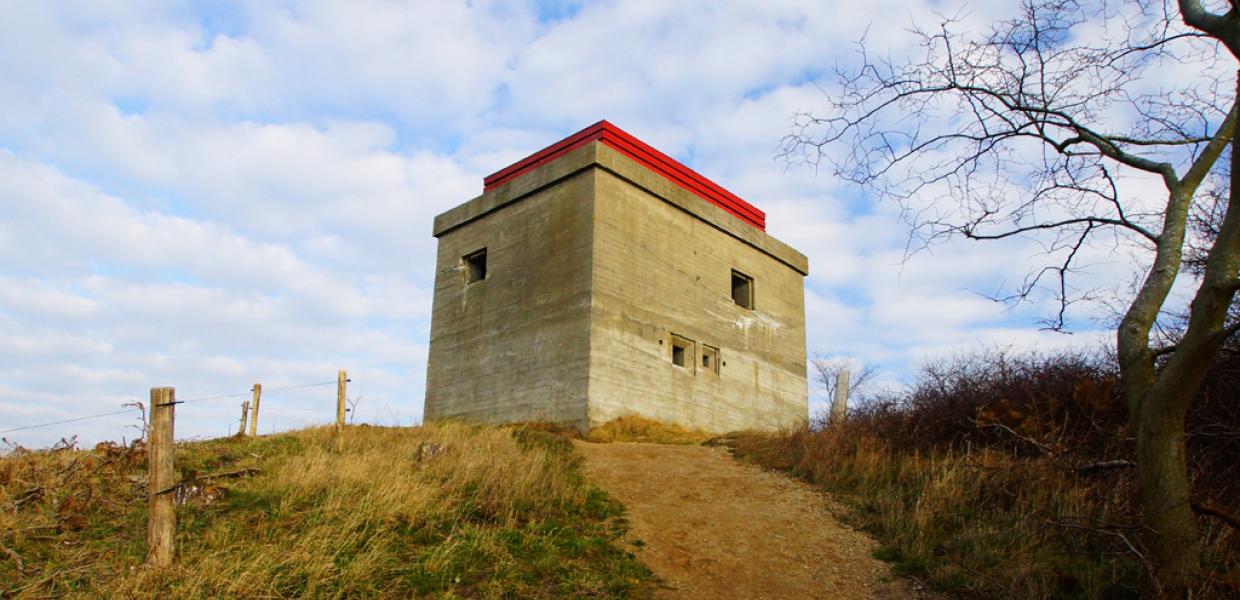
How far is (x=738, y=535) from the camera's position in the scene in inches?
389

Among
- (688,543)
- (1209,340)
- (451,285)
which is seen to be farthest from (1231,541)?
(451,285)

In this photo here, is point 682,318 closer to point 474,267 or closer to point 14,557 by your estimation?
point 474,267

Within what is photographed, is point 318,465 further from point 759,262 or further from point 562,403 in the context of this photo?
point 759,262

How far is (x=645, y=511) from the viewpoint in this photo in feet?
35.7

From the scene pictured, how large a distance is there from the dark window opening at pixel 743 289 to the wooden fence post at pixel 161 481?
15905 millimetres

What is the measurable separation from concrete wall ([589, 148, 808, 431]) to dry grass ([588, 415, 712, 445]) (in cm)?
27

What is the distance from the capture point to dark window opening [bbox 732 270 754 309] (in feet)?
73.2

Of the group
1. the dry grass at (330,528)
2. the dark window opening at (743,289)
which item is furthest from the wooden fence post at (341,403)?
the dark window opening at (743,289)

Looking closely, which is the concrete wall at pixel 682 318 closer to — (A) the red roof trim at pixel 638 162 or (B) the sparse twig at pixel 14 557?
(A) the red roof trim at pixel 638 162

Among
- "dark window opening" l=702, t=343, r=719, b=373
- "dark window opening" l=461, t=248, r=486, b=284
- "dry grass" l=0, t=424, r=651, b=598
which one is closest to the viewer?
"dry grass" l=0, t=424, r=651, b=598

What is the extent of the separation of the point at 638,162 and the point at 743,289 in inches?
192

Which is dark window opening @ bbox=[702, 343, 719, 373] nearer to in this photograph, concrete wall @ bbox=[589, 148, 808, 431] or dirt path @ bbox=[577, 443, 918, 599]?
concrete wall @ bbox=[589, 148, 808, 431]

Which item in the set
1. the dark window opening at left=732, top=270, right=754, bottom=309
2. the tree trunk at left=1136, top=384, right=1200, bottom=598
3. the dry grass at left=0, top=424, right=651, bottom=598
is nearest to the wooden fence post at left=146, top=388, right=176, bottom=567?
the dry grass at left=0, top=424, right=651, bottom=598

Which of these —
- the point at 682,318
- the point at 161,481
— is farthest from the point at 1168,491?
the point at 682,318
